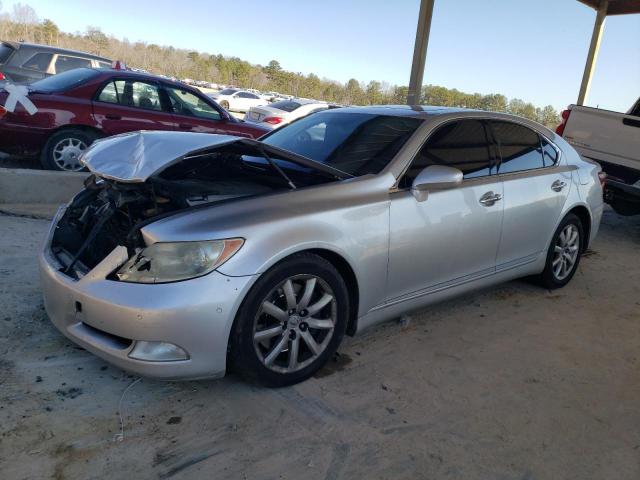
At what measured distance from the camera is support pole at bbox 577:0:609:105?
1505 centimetres

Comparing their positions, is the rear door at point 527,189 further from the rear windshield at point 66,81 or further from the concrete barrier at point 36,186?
the rear windshield at point 66,81

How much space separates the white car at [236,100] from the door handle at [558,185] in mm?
28170

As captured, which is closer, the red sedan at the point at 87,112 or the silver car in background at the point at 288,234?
the silver car in background at the point at 288,234

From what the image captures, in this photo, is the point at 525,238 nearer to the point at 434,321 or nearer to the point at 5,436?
the point at 434,321

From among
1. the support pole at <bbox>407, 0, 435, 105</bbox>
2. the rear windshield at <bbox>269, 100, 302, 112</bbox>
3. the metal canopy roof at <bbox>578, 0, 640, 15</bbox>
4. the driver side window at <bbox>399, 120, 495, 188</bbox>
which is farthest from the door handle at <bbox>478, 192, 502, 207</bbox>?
the rear windshield at <bbox>269, 100, 302, 112</bbox>

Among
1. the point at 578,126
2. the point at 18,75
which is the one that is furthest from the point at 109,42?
the point at 578,126

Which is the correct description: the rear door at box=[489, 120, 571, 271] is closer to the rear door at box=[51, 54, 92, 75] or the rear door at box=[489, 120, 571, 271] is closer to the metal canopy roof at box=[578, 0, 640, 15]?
the rear door at box=[51, 54, 92, 75]

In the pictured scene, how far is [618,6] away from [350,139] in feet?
48.2

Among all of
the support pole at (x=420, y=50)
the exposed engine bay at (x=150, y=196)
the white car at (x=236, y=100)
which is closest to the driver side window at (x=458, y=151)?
the exposed engine bay at (x=150, y=196)

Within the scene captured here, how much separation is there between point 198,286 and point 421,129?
1891mm

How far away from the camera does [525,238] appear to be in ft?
13.6

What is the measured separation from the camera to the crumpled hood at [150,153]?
290 centimetres

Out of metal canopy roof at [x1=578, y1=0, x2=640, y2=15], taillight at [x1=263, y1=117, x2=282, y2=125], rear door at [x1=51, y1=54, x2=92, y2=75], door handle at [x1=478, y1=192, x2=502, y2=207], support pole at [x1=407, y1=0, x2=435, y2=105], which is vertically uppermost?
metal canopy roof at [x1=578, y1=0, x2=640, y2=15]

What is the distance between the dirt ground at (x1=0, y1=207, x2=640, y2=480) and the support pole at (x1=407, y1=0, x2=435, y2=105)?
8168mm
